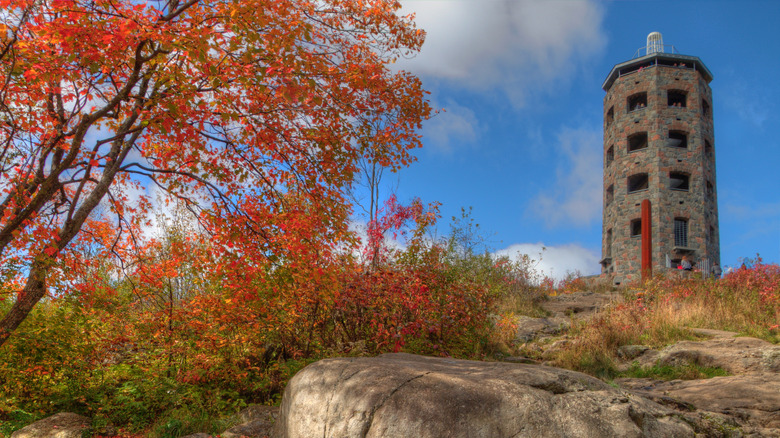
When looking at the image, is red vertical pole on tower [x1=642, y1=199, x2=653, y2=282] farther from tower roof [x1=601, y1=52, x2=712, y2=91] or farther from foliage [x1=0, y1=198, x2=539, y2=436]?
foliage [x1=0, y1=198, x2=539, y2=436]

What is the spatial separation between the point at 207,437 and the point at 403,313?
329cm

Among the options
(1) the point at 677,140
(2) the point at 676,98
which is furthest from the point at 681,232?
(2) the point at 676,98

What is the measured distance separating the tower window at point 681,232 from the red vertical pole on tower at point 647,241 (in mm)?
1356

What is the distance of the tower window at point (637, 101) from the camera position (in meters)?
24.4

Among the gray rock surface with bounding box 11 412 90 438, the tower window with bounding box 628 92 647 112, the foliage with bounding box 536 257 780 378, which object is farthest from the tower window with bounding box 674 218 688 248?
the gray rock surface with bounding box 11 412 90 438

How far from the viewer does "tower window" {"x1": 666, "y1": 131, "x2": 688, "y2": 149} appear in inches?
915

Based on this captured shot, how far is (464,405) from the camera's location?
3.12 m

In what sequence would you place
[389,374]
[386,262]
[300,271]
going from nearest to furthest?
1. [389,374]
2. [300,271]
3. [386,262]

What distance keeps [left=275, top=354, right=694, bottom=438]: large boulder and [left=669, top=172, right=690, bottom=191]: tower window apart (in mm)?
22183

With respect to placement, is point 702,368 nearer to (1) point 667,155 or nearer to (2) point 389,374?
(2) point 389,374

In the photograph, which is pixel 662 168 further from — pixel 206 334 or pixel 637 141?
pixel 206 334

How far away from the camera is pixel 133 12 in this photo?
527 cm

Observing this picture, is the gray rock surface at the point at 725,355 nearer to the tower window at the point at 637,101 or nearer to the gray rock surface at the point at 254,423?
the gray rock surface at the point at 254,423

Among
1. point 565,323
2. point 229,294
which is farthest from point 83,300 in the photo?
point 565,323
